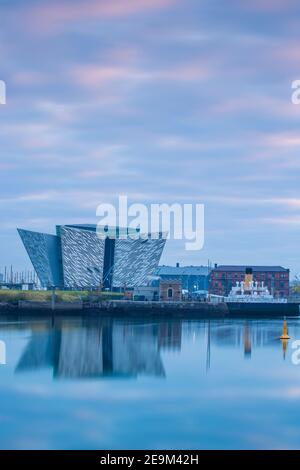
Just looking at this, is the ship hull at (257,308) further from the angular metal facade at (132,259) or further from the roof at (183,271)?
the roof at (183,271)

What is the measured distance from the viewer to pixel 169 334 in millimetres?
54188

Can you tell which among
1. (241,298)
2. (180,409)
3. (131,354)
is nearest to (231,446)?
(180,409)

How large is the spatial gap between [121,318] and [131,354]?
132 feet

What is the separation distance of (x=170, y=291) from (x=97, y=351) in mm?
55042

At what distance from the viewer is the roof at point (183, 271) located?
159 metres

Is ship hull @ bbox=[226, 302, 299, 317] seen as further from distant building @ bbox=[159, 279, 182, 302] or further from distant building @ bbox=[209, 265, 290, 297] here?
distant building @ bbox=[209, 265, 290, 297]

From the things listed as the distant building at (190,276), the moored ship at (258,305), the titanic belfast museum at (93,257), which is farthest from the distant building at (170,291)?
the distant building at (190,276)

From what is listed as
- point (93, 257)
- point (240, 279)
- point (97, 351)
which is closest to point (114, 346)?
point (97, 351)

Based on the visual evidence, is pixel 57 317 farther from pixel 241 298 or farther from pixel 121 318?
pixel 241 298

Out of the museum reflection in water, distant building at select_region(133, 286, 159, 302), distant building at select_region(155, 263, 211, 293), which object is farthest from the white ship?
distant building at select_region(155, 263, 211, 293)

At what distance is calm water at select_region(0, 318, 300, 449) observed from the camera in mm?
20234

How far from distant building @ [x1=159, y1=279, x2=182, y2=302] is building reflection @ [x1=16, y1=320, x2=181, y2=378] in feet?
123

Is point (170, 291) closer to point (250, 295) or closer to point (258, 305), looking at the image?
point (250, 295)

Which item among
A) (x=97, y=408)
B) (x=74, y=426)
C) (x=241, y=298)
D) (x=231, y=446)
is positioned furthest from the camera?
(x=241, y=298)
